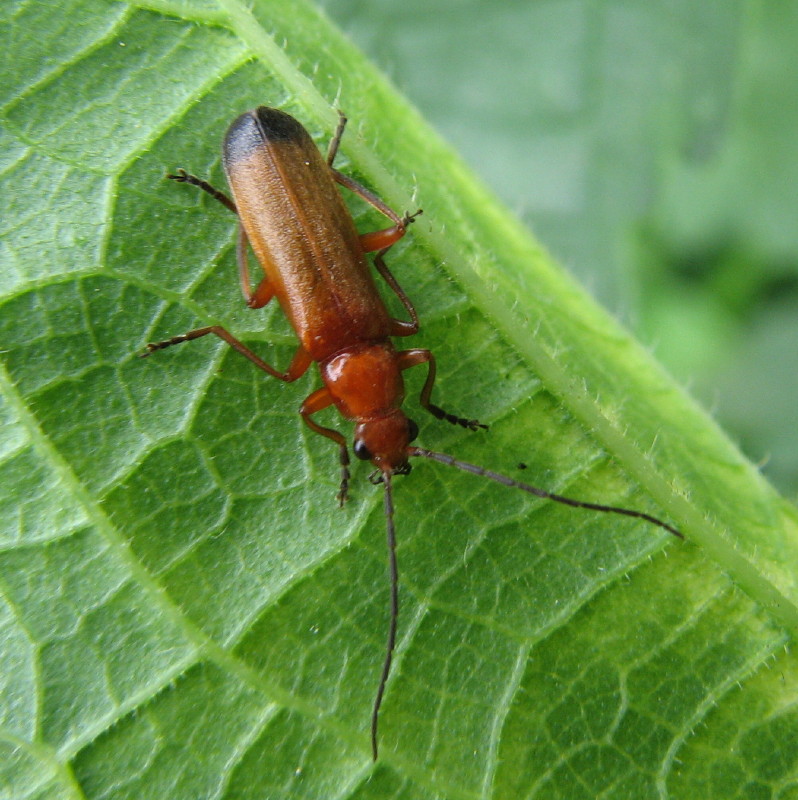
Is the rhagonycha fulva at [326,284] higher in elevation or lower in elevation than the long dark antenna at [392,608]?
higher

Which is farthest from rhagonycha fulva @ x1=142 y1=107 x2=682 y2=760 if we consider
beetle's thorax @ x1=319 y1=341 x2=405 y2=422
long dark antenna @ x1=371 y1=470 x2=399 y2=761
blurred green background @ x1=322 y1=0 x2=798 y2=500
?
blurred green background @ x1=322 y1=0 x2=798 y2=500

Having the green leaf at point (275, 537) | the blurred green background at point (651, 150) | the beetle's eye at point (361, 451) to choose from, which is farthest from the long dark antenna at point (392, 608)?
the blurred green background at point (651, 150)

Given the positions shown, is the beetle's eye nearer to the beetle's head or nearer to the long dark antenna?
the beetle's head

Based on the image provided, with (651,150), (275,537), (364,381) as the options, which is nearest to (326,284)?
(364,381)

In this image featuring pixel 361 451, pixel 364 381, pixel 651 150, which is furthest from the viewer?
pixel 651 150

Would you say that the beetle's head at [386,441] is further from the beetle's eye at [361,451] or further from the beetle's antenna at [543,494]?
the beetle's antenna at [543,494]

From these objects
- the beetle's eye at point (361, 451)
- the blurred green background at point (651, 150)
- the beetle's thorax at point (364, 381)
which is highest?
the blurred green background at point (651, 150)

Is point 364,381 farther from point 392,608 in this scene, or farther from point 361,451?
point 392,608

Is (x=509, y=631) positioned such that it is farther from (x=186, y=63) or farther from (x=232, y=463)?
(x=186, y=63)
